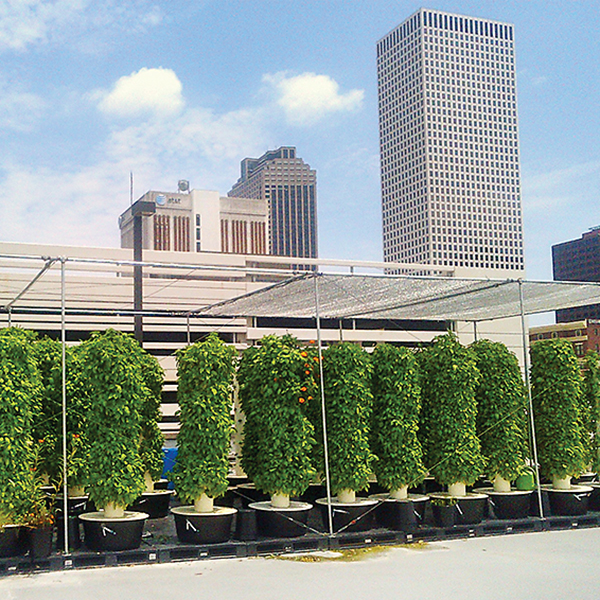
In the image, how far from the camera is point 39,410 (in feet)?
28.4

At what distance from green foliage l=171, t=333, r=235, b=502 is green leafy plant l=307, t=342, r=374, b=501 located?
131cm

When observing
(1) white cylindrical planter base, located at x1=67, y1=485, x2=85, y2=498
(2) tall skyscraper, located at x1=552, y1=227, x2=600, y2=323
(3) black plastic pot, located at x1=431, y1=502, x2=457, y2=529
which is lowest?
(3) black plastic pot, located at x1=431, y1=502, x2=457, y2=529

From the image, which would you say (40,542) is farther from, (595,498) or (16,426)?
(595,498)

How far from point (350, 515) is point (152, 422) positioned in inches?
110

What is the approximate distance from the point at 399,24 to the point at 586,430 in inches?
6403

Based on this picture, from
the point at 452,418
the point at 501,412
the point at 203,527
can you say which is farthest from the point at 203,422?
the point at 501,412

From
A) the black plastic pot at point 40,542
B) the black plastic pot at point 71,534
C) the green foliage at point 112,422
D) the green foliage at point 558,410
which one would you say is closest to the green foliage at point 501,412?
the green foliage at point 558,410

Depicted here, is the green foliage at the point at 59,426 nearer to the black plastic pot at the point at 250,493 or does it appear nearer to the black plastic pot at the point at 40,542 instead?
the black plastic pot at the point at 40,542

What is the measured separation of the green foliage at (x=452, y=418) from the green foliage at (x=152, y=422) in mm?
3505

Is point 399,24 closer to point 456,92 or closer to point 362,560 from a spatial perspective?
point 456,92

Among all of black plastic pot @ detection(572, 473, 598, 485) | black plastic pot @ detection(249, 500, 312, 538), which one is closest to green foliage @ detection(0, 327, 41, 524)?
black plastic pot @ detection(249, 500, 312, 538)

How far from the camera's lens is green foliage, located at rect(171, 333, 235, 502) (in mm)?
8891

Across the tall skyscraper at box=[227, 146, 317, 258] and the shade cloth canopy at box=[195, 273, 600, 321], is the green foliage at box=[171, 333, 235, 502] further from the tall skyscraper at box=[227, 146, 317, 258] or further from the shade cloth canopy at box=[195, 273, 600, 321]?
the tall skyscraper at box=[227, 146, 317, 258]

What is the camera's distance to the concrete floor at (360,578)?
270 inches
